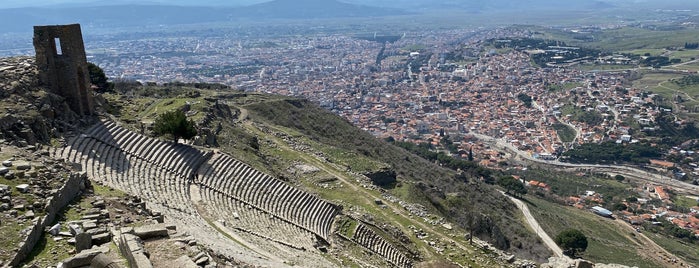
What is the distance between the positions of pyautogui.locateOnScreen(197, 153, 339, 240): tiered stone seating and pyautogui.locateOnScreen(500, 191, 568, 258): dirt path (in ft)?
71.0

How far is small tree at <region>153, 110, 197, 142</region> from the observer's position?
2864 cm

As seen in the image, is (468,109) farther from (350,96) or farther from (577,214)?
(577,214)

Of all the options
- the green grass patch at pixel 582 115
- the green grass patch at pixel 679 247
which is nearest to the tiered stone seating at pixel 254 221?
the green grass patch at pixel 679 247

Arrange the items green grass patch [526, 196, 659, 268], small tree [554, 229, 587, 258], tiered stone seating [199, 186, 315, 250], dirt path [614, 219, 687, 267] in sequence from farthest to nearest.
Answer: dirt path [614, 219, 687, 267] < green grass patch [526, 196, 659, 268] < small tree [554, 229, 587, 258] < tiered stone seating [199, 186, 315, 250]

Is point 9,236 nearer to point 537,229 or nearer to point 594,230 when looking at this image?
point 537,229

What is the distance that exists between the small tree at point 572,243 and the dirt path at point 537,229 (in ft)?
1.88

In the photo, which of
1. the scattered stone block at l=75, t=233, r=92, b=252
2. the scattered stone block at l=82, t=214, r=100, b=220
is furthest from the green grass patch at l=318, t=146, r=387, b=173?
the scattered stone block at l=75, t=233, r=92, b=252

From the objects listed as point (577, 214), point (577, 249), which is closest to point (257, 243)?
point (577, 249)

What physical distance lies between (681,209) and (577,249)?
131ft

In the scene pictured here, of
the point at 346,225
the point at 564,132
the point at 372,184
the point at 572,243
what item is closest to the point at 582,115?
the point at 564,132

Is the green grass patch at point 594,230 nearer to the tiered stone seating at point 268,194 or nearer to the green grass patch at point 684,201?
the green grass patch at point 684,201

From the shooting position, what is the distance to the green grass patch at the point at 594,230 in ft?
144

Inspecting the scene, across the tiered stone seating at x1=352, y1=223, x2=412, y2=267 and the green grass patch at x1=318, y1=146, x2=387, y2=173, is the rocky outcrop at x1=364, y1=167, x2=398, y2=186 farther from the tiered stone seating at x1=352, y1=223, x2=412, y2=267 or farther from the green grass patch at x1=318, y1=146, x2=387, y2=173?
the tiered stone seating at x1=352, y1=223, x2=412, y2=267

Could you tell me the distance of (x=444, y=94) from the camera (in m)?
162
